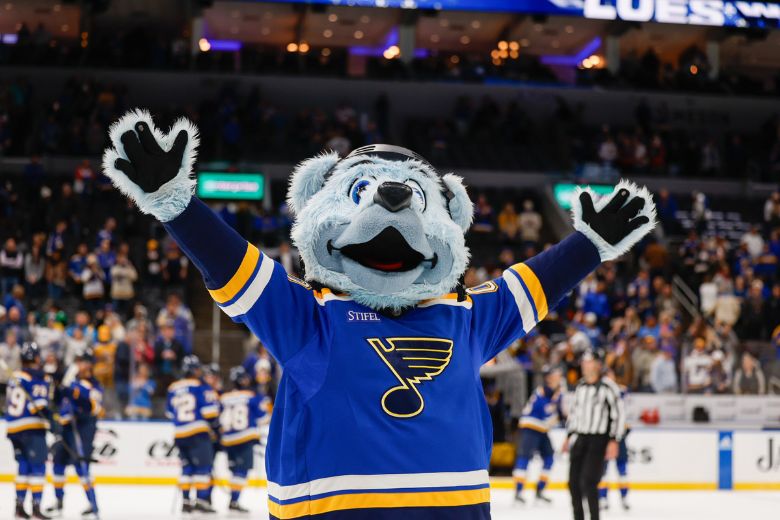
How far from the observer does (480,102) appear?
24781 mm

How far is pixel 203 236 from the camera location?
104 inches

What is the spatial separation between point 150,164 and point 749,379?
13.4m

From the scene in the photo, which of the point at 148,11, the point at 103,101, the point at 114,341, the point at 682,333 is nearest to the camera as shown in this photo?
the point at 114,341

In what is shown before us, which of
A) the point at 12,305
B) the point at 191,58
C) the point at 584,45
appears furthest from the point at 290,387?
the point at 584,45

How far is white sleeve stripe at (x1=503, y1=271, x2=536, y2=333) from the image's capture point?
3.09 metres

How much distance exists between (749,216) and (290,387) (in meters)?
21.4

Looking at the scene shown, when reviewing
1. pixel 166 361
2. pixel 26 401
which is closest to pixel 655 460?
pixel 166 361

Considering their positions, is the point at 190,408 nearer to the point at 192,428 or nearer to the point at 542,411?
the point at 192,428

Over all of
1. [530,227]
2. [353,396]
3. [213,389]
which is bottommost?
[213,389]

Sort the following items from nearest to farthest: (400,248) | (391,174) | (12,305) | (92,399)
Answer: (400,248), (391,174), (92,399), (12,305)

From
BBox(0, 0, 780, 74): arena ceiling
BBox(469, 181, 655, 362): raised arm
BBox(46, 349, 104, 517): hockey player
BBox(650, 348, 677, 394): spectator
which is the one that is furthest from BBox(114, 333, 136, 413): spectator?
BBox(0, 0, 780, 74): arena ceiling

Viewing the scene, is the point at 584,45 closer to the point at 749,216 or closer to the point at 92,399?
the point at 749,216

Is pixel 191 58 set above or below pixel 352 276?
above

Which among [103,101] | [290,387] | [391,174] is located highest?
[103,101]
